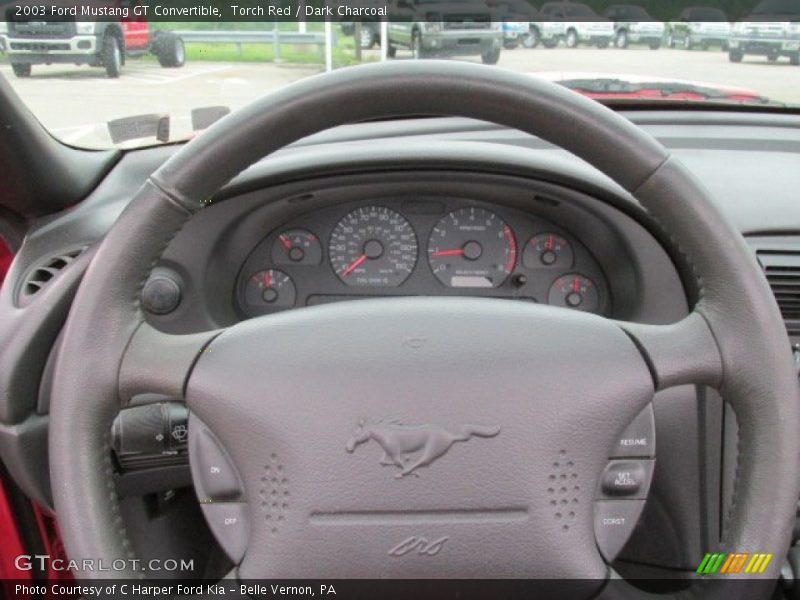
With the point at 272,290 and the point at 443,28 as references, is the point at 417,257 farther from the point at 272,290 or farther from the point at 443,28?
the point at 443,28

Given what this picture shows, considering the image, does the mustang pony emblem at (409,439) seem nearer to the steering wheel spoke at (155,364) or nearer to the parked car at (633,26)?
the steering wheel spoke at (155,364)

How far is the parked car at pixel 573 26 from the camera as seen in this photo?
8.27ft

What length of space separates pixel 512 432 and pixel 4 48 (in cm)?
168

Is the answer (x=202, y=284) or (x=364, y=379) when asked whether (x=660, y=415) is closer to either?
(x=364, y=379)

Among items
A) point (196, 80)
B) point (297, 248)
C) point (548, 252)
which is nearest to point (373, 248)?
point (297, 248)

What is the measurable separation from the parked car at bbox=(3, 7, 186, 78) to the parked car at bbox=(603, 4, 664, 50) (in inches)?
47.3

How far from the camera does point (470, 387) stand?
1.41 meters

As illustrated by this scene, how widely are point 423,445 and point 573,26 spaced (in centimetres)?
160

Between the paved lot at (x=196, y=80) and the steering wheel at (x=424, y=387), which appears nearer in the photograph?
the steering wheel at (x=424, y=387)

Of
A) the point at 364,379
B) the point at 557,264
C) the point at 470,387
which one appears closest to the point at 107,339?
the point at 364,379

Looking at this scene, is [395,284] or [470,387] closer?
[470,387]

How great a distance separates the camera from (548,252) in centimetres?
231

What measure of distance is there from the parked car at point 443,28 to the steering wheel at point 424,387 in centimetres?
99

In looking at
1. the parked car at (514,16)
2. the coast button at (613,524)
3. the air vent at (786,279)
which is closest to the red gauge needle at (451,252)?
the parked car at (514,16)
